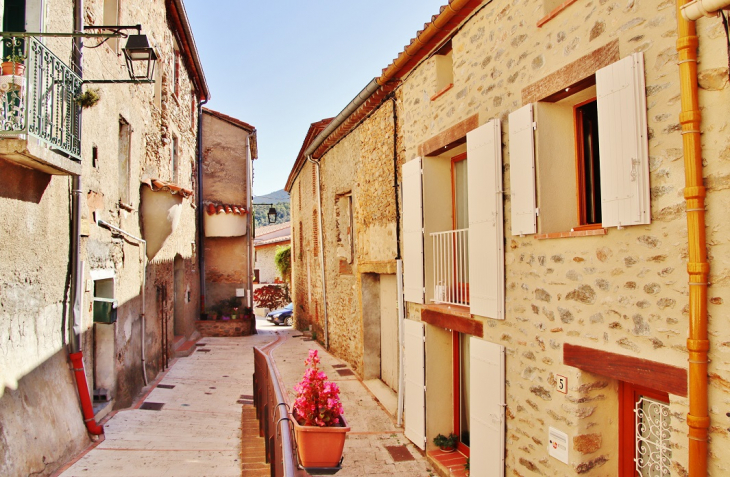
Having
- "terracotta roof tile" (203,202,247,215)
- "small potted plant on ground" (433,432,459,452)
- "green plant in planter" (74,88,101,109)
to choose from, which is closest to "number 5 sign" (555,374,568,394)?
"small potted plant on ground" (433,432,459,452)

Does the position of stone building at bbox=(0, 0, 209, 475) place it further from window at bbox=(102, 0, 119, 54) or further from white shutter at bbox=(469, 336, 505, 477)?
white shutter at bbox=(469, 336, 505, 477)

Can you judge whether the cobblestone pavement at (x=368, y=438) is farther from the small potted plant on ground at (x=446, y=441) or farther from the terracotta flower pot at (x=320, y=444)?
the terracotta flower pot at (x=320, y=444)

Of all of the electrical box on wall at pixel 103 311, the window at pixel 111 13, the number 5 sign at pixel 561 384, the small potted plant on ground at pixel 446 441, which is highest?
the window at pixel 111 13

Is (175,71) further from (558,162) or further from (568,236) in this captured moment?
(568,236)

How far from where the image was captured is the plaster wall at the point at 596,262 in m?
3.00

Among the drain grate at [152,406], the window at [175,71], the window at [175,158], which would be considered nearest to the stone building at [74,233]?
the drain grate at [152,406]

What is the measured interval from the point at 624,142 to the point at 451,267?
11.5 feet

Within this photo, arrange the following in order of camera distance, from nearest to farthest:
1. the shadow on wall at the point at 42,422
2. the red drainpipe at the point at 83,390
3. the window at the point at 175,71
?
the shadow on wall at the point at 42,422 < the red drainpipe at the point at 83,390 < the window at the point at 175,71

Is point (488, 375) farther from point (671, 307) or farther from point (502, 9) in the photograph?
point (502, 9)

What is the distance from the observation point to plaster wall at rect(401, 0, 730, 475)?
3.00 m

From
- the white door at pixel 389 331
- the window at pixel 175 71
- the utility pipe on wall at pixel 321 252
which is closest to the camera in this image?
the white door at pixel 389 331

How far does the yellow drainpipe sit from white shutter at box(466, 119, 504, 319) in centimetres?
213

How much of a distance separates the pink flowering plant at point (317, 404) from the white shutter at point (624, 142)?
3.01 meters

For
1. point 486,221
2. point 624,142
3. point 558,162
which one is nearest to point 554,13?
point 558,162
